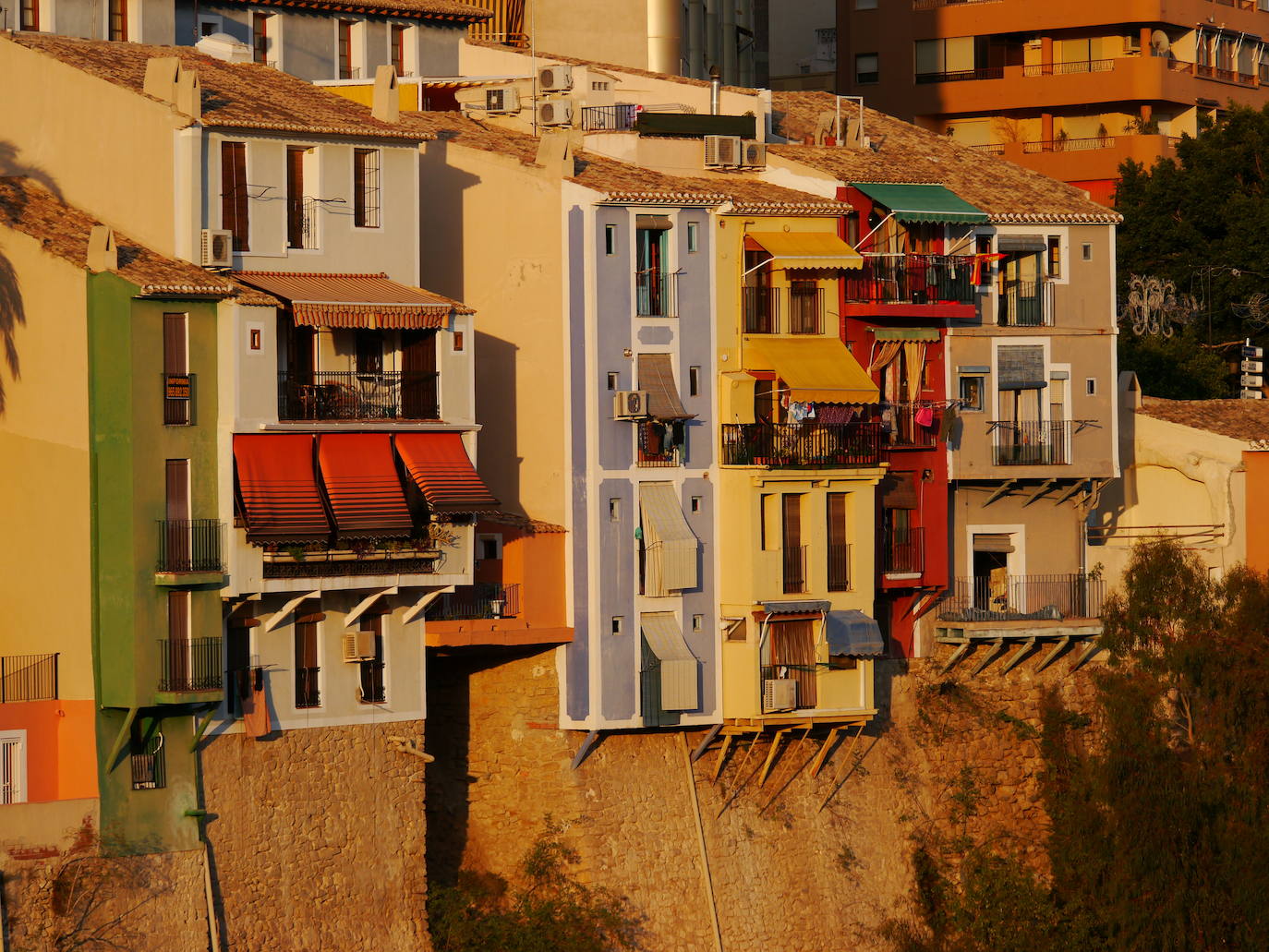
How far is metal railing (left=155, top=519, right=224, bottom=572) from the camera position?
52375mm

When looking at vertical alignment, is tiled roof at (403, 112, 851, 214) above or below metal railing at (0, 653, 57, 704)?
above

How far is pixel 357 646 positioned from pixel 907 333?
1424 centimetres

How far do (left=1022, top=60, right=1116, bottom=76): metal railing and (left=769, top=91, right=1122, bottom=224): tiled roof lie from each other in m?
26.6

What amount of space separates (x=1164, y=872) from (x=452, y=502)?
596 inches

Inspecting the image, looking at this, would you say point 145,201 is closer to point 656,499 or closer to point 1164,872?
point 656,499

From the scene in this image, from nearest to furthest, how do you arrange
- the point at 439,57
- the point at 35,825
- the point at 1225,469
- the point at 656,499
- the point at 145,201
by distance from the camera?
the point at 35,825, the point at 145,201, the point at 656,499, the point at 1225,469, the point at 439,57

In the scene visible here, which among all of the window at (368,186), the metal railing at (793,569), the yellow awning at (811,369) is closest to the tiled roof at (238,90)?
the window at (368,186)

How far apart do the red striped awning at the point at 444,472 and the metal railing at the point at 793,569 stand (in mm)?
6705

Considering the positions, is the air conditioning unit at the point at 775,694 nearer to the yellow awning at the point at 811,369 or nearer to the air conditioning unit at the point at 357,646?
the yellow awning at the point at 811,369

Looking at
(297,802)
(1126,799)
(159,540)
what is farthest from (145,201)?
(1126,799)

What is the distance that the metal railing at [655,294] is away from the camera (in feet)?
192

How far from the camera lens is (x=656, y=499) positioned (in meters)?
58.6

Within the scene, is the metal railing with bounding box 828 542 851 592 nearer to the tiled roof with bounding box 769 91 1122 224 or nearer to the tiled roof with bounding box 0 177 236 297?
the tiled roof with bounding box 769 91 1122 224

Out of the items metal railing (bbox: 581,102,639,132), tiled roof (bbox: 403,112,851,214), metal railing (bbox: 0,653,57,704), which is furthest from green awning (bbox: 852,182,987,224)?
metal railing (bbox: 0,653,57,704)
